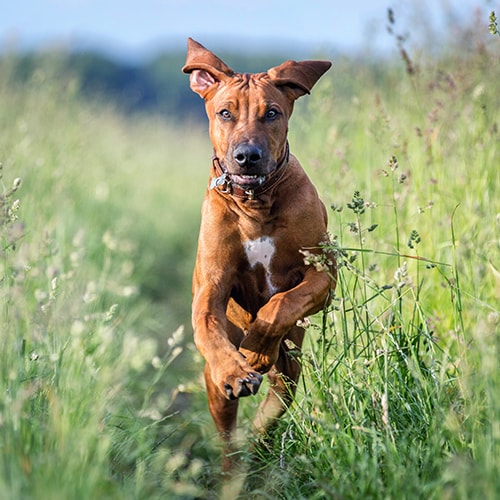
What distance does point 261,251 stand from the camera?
3703mm

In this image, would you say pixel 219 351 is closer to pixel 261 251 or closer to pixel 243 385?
pixel 243 385

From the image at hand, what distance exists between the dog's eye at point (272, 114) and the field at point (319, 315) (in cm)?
57

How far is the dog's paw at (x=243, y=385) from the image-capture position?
2994 millimetres

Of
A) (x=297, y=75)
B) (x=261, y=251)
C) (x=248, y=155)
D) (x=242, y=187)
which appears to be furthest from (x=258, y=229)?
(x=297, y=75)

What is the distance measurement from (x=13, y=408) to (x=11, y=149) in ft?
13.5

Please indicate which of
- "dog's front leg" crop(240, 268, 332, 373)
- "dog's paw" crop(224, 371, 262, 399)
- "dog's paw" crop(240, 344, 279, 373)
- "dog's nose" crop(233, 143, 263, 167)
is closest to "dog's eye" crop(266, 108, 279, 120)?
"dog's nose" crop(233, 143, 263, 167)

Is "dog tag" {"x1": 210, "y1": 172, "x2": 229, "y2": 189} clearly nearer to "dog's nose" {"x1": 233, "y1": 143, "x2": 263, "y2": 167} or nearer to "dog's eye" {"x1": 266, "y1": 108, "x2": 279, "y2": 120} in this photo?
"dog's nose" {"x1": 233, "y1": 143, "x2": 263, "y2": 167}

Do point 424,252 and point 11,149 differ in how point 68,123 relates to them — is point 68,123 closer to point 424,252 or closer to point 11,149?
point 11,149

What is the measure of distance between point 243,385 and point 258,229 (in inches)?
36.2

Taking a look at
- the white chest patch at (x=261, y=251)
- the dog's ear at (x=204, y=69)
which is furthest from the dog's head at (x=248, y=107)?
the white chest patch at (x=261, y=251)

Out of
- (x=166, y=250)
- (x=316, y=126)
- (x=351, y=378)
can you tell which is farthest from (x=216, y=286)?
(x=166, y=250)

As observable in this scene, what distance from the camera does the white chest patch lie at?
3.70 meters

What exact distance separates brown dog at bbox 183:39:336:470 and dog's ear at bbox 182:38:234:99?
0.01 m

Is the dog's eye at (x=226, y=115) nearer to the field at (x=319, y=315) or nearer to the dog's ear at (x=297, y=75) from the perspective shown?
the dog's ear at (x=297, y=75)
